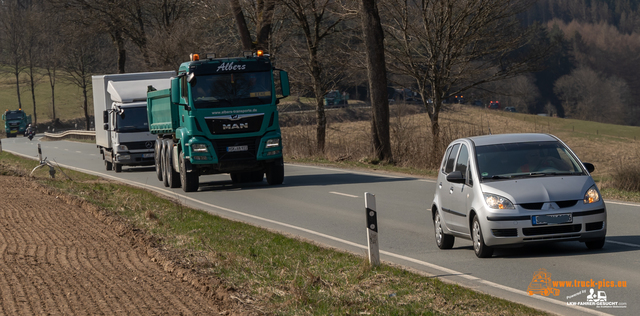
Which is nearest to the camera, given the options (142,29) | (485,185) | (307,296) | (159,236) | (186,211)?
(307,296)

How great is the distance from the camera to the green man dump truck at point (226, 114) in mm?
18562

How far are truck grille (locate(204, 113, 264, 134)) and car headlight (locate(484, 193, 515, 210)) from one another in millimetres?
10823

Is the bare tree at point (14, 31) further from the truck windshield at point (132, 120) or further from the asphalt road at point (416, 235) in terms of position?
the asphalt road at point (416, 235)

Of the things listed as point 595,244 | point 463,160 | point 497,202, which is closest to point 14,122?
point 463,160

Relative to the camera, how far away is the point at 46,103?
99812 millimetres

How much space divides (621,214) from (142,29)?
4160cm

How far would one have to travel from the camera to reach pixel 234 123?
18734mm

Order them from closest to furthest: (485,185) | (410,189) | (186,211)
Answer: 1. (485,185)
2. (186,211)
3. (410,189)

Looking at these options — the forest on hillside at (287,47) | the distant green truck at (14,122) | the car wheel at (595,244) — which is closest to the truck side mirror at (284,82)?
the forest on hillside at (287,47)

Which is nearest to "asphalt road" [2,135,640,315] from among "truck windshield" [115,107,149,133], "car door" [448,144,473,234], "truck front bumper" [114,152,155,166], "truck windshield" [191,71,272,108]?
"car door" [448,144,473,234]

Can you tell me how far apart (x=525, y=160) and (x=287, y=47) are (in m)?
26.5

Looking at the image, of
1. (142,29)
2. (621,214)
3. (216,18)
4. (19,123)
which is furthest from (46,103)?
(621,214)

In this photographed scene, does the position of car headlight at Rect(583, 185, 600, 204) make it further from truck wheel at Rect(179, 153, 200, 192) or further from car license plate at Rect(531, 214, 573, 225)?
truck wheel at Rect(179, 153, 200, 192)

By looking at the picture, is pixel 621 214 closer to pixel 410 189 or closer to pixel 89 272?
pixel 410 189
